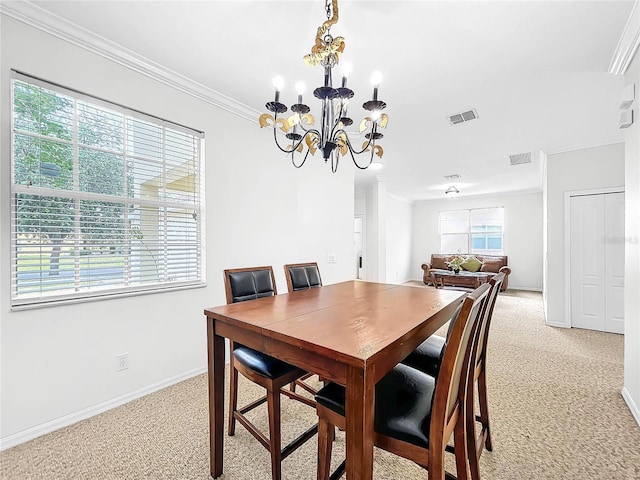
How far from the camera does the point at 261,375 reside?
1490 mm

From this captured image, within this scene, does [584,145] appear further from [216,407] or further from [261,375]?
[216,407]

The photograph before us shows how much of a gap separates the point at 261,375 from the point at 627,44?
3.23 meters

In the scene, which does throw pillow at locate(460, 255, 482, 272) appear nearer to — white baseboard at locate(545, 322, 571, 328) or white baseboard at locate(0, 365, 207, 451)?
white baseboard at locate(545, 322, 571, 328)

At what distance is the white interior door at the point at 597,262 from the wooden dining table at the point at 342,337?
132 inches

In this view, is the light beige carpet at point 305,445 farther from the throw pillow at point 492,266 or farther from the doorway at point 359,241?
the doorway at point 359,241

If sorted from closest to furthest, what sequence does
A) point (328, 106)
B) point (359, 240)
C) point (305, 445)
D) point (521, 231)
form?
point (305, 445), point (328, 106), point (521, 231), point (359, 240)

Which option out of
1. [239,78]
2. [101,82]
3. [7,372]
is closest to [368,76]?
[239,78]

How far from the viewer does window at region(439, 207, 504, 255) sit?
807 centimetres

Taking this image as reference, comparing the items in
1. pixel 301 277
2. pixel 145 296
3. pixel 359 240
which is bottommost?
pixel 145 296

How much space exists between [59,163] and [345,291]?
6.90 feet

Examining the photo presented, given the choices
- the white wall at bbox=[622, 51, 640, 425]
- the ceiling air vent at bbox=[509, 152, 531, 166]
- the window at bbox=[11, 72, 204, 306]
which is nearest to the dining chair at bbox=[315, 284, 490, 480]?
the white wall at bbox=[622, 51, 640, 425]

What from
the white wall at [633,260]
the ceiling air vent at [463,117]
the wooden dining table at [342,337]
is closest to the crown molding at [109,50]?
the wooden dining table at [342,337]

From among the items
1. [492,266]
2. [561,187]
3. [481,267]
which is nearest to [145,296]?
[561,187]

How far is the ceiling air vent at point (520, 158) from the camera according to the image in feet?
15.0
